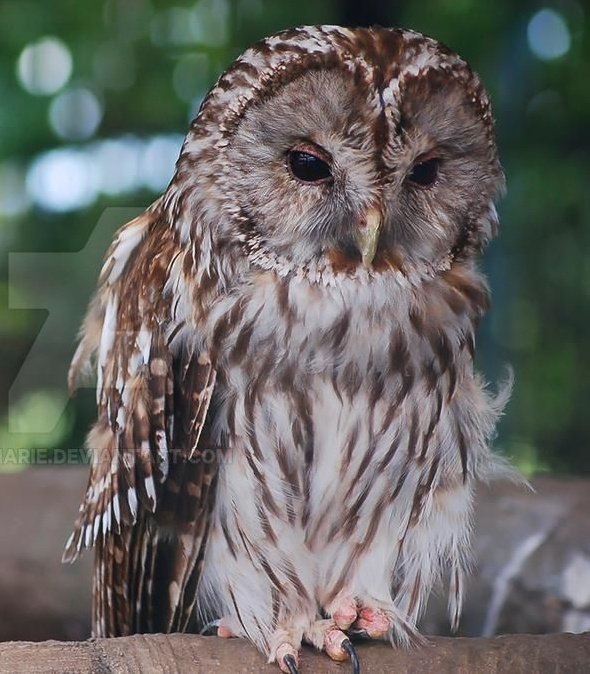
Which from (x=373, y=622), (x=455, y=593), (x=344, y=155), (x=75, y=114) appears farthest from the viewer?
(x=75, y=114)

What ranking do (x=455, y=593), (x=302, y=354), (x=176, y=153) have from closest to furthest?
(x=302, y=354) < (x=455, y=593) < (x=176, y=153)

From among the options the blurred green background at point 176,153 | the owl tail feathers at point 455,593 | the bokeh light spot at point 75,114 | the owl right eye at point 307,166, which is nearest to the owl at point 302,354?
the owl right eye at point 307,166

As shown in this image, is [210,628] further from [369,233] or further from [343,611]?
[369,233]

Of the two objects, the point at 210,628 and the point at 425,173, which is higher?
the point at 425,173

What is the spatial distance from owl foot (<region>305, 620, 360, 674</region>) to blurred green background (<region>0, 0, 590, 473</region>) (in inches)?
46.4

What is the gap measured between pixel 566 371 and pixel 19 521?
1.51 m

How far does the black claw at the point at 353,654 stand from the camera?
4.63 ft

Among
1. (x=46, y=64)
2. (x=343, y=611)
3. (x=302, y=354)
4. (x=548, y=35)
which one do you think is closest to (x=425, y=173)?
(x=302, y=354)

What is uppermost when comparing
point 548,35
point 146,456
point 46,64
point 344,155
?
point 548,35

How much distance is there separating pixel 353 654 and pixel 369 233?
63 cm

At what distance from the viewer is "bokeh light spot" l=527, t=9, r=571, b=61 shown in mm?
2615

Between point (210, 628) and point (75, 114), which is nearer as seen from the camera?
point (210, 628)

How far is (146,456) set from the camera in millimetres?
1441

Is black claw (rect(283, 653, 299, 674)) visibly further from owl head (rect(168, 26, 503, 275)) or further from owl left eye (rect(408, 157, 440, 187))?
owl left eye (rect(408, 157, 440, 187))
